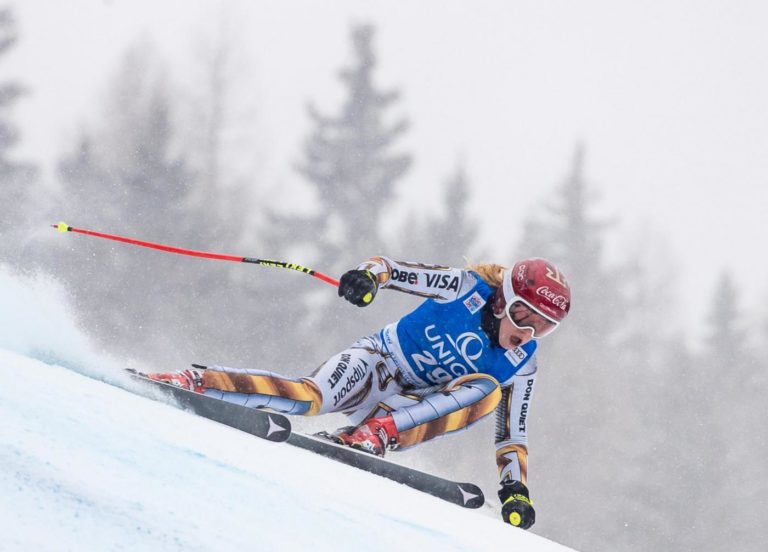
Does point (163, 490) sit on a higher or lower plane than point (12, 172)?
lower

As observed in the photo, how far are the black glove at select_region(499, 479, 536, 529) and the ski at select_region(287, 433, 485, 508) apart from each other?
33 cm

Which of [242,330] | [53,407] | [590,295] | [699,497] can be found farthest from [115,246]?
[53,407]

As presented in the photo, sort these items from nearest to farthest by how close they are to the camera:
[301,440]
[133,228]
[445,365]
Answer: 1. [301,440]
2. [445,365]
3. [133,228]

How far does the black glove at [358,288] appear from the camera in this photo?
3.78 m

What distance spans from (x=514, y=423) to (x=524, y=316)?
70cm

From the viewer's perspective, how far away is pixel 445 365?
4.33 m

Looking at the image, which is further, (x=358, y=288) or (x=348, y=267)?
(x=348, y=267)

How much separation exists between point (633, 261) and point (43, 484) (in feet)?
94.8

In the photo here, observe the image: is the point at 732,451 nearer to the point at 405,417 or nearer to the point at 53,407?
the point at 405,417

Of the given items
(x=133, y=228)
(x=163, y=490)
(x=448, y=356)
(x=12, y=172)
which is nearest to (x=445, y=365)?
(x=448, y=356)

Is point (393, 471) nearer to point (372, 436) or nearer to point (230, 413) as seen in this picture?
point (372, 436)

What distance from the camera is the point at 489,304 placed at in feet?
13.9

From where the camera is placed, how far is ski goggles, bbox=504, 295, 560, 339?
412 cm

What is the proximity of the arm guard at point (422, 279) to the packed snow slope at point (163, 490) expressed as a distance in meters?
1.28
